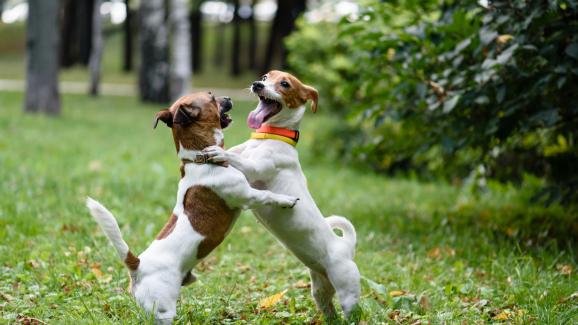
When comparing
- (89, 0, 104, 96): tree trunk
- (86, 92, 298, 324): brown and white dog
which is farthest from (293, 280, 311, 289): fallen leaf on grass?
(89, 0, 104, 96): tree trunk

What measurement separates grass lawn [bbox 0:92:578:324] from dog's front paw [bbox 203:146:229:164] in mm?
823

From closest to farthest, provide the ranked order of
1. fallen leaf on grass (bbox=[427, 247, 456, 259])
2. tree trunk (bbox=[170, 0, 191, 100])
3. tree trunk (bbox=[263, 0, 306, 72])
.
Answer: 1. fallen leaf on grass (bbox=[427, 247, 456, 259])
2. tree trunk (bbox=[170, 0, 191, 100])
3. tree trunk (bbox=[263, 0, 306, 72])

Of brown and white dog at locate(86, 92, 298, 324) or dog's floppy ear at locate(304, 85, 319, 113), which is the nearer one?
brown and white dog at locate(86, 92, 298, 324)

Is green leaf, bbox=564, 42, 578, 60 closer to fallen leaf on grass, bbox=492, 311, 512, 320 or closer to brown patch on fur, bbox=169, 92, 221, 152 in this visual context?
fallen leaf on grass, bbox=492, 311, 512, 320

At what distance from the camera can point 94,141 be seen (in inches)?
437

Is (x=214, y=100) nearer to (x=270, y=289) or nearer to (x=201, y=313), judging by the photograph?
(x=201, y=313)

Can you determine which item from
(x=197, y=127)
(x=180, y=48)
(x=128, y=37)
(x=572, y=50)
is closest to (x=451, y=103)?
(x=572, y=50)

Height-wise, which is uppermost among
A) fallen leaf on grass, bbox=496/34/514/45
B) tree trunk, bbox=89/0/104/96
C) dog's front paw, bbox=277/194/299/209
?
fallen leaf on grass, bbox=496/34/514/45

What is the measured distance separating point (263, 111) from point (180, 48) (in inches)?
534

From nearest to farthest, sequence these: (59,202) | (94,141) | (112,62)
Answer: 1. (59,202)
2. (94,141)
3. (112,62)

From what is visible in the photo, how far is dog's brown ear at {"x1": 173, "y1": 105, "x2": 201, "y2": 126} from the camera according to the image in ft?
10.1

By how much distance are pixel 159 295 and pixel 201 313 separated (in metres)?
0.57

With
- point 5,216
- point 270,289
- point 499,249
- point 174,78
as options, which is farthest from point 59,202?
point 174,78

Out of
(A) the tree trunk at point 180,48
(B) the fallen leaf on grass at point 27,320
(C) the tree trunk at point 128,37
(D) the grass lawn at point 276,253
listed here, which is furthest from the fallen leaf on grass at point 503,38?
(C) the tree trunk at point 128,37
